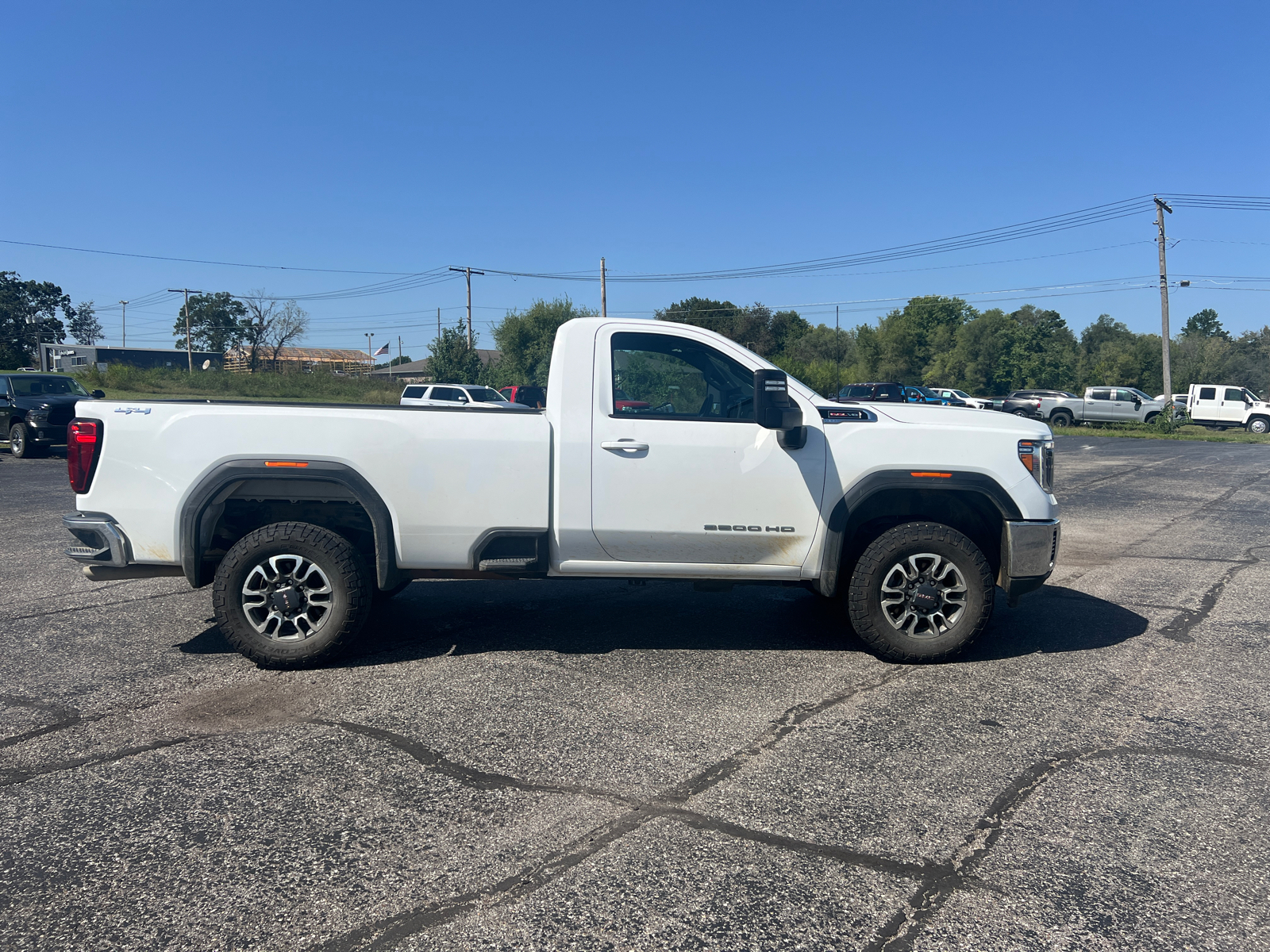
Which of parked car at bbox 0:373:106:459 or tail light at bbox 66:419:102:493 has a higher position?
parked car at bbox 0:373:106:459

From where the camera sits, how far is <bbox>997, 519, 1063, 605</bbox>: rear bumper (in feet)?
18.0

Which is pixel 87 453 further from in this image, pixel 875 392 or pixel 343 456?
pixel 875 392

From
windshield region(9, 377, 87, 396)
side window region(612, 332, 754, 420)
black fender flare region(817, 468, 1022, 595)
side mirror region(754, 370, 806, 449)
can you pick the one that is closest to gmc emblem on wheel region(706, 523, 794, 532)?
black fender flare region(817, 468, 1022, 595)

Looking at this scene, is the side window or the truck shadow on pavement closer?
the side window

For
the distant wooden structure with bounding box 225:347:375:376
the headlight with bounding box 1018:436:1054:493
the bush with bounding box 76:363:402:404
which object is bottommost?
the headlight with bounding box 1018:436:1054:493

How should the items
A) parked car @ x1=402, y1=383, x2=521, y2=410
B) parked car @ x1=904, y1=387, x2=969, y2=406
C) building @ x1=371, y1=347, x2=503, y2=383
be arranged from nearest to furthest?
parked car @ x1=402, y1=383, x2=521, y2=410 → parked car @ x1=904, y1=387, x2=969, y2=406 → building @ x1=371, y1=347, x2=503, y2=383

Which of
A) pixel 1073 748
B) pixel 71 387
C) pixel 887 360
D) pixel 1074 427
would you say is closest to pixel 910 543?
pixel 1073 748

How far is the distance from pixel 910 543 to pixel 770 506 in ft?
2.84

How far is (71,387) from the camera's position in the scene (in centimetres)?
2161

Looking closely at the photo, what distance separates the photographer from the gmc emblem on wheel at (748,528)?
5.36 meters

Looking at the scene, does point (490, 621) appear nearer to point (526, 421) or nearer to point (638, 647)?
point (638, 647)

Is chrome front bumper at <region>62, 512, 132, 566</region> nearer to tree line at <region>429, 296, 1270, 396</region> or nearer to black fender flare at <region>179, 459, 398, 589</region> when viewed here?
black fender flare at <region>179, 459, 398, 589</region>

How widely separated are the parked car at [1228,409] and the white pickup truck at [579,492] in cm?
4137

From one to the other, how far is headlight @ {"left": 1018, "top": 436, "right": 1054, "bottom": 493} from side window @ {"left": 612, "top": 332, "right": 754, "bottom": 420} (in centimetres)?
170
